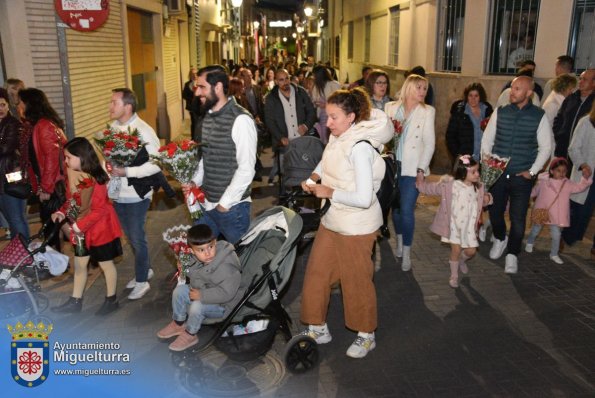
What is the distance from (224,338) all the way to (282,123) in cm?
537

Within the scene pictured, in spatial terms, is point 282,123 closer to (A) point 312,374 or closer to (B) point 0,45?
(B) point 0,45

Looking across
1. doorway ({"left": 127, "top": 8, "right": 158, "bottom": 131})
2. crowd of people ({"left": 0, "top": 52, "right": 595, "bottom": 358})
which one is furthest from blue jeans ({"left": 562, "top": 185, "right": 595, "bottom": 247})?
doorway ({"left": 127, "top": 8, "right": 158, "bottom": 131})

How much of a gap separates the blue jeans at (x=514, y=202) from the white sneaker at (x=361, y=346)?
2.70 meters

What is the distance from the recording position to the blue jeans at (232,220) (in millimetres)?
4582

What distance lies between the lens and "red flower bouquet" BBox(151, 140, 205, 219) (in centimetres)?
435

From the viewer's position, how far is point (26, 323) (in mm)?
4828

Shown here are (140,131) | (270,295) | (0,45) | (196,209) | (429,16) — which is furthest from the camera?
(429,16)

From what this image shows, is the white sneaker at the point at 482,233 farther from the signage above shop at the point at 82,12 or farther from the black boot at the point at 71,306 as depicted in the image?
the signage above shop at the point at 82,12

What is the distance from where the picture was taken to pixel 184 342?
398 cm

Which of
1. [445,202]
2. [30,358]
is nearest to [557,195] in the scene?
[445,202]

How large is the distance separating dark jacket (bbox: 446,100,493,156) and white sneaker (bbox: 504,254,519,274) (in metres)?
1.66

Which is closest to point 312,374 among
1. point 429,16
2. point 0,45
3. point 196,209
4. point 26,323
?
point 196,209

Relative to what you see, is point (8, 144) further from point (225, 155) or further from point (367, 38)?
point (367, 38)

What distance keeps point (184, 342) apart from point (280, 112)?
5.52 meters
